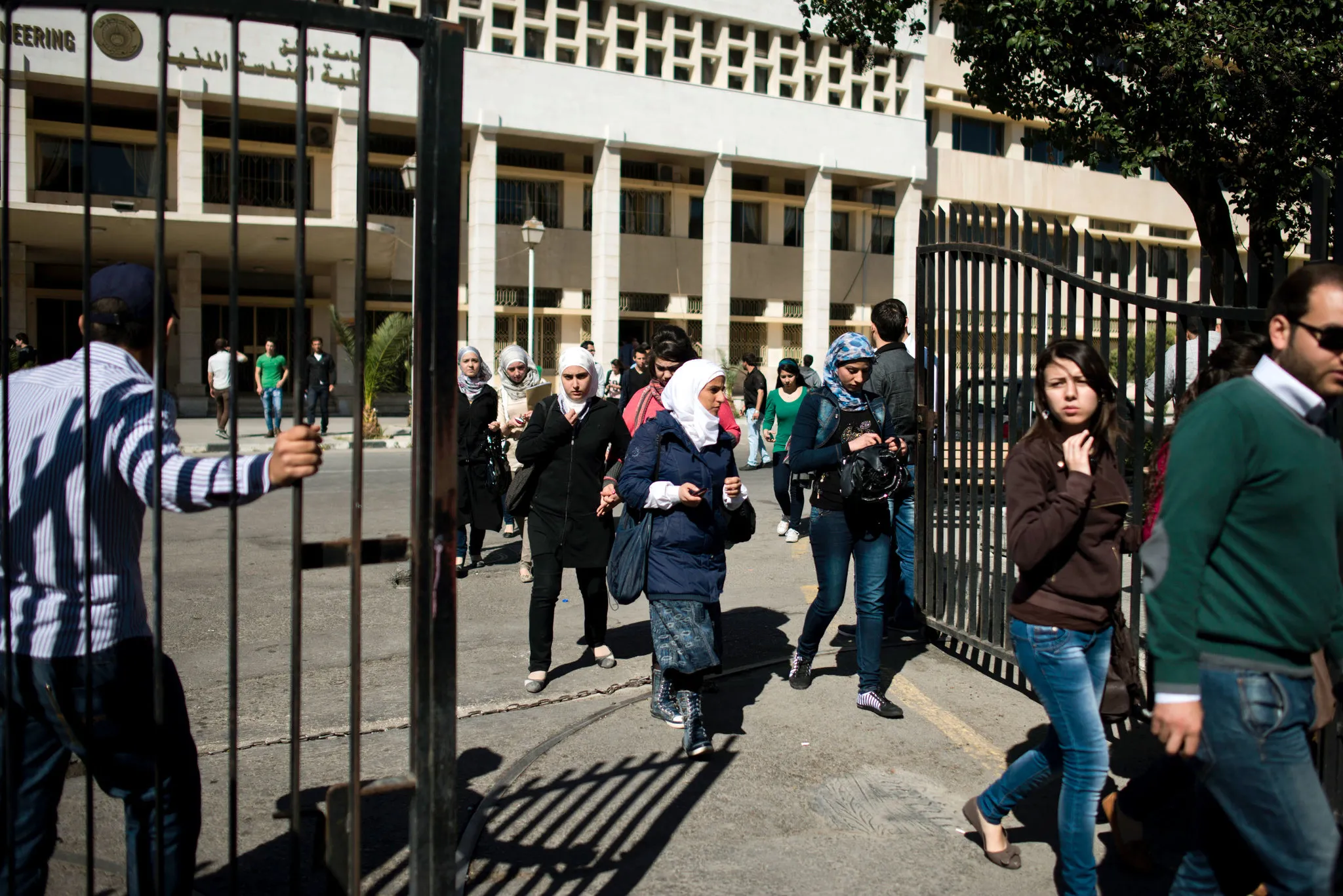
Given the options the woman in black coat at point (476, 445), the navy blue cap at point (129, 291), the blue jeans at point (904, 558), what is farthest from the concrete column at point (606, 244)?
the navy blue cap at point (129, 291)

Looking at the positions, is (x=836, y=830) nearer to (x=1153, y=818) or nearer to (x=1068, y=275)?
(x=1153, y=818)

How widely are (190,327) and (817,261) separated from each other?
18.1 metres

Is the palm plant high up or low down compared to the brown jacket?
up

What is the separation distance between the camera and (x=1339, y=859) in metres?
2.66

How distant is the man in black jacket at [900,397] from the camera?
6.61 m

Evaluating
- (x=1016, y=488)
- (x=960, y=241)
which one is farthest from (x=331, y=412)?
(x=1016, y=488)

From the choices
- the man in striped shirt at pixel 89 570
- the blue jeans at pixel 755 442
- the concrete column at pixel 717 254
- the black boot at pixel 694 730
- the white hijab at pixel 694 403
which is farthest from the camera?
the concrete column at pixel 717 254

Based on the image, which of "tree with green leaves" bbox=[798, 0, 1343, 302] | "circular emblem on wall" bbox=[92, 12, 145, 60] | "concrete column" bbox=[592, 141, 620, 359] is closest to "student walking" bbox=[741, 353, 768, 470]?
"tree with green leaves" bbox=[798, 0, 1343, 302]

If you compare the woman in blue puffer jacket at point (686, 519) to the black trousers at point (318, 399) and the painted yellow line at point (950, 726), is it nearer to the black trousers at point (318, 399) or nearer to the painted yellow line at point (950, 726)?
the painted yellow line at point (950, 726)

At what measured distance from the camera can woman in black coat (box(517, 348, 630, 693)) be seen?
A: 6.02m

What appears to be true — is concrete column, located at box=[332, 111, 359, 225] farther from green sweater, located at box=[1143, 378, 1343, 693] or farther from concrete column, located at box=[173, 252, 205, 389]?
green sweater, located at box=[1143, 378, 1343, 693]

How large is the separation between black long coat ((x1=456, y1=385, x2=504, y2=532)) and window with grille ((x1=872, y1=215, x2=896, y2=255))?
31331mm

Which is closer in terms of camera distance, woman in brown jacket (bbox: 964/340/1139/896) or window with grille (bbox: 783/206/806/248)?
woman in brown jacket (bbox: 964/340/1139/896)

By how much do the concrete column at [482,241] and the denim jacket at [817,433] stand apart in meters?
24.8
